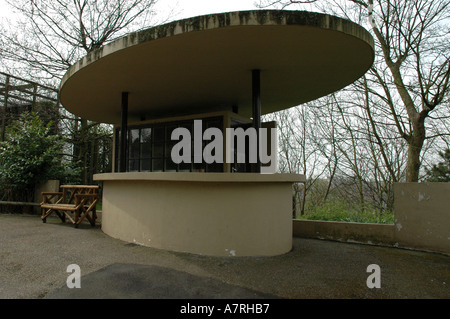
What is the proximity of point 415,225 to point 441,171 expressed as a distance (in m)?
9.45

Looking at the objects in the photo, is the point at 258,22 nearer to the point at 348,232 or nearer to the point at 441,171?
the point at 348,232

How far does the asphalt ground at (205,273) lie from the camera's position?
298 cm

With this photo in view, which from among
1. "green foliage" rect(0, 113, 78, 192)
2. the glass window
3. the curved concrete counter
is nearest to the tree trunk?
the curved concrete counter

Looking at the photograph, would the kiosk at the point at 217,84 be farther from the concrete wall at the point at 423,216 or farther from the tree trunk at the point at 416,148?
the tree trunk at the point at 416,148

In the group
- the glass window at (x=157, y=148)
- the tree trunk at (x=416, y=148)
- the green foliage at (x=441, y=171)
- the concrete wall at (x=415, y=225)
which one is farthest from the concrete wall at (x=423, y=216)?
the green foliage at (x=441, y=171)

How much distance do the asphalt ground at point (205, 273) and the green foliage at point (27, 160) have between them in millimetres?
4144

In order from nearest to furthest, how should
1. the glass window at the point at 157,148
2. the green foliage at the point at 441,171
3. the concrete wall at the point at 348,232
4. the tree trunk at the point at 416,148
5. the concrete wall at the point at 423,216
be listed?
the concrete wall at the point at 423,216, the concrete wall at the point at 348,232, the glass window at the point at 157,148, the tree trunk at the point at 416,148, the green foliage at the point at 441,171

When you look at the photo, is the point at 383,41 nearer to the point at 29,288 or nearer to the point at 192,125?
the point at 192,125

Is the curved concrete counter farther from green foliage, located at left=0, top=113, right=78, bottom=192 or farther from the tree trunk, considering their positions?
the tree trunk

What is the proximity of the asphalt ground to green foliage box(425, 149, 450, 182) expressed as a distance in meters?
9.25

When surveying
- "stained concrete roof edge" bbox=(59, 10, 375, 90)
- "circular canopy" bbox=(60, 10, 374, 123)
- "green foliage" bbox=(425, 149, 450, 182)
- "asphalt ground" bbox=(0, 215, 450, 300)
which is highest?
"stained concrete roof edge" bbox=(59, 10, 375, 90)

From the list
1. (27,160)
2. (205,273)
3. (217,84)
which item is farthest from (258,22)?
(27,160)

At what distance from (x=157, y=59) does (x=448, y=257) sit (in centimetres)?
620

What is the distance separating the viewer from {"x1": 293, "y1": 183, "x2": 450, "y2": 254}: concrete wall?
197 inches
